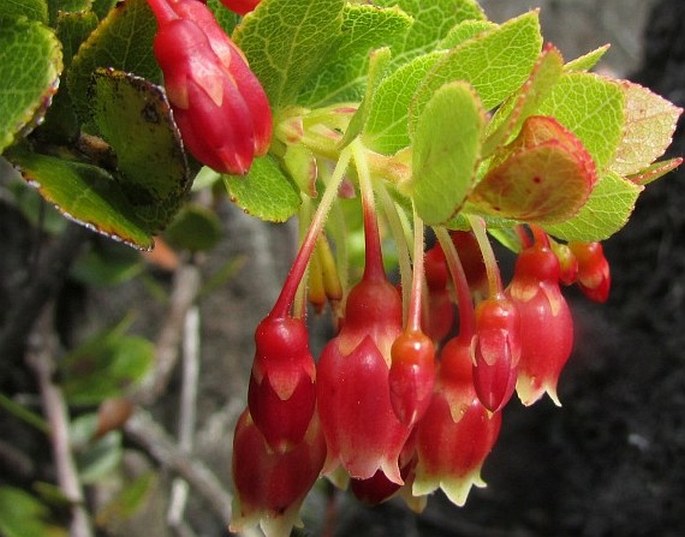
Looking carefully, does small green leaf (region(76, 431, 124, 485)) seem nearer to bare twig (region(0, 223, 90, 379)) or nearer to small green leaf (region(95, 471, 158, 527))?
small green leaf (region(95, 471, 158, 527))

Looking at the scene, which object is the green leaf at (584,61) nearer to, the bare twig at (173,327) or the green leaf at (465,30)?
the green leaf at (465,30)

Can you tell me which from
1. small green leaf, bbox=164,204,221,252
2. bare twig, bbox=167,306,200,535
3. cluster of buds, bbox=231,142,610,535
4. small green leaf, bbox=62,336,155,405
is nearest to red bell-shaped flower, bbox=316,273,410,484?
cluster of buds, bbox=231,142,610,535

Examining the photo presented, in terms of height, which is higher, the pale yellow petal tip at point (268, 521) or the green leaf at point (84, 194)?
the green leaf at point (84, 194)

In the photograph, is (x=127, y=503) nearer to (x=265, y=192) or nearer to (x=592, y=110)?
(x=265, y=192)

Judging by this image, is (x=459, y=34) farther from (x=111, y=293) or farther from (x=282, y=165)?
(x=111, y=293)

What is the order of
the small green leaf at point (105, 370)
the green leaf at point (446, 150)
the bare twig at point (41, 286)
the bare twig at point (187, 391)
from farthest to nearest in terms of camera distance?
the bare twig at point (187, 391) → the small green leaf at point (105, 370) → the bare twig at point (41, 286) → the green leaf at point (446, 150)

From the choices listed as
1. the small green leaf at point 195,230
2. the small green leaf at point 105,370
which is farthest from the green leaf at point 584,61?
the small green leaf at point 105,370
